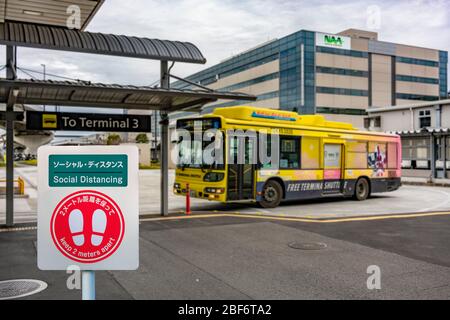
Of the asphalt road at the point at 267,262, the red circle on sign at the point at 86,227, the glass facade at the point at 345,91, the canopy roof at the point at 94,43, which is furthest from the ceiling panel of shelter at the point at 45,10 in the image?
the glass facade at the point at 345,91

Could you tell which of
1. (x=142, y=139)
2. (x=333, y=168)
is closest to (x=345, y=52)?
(x=142, y=139)

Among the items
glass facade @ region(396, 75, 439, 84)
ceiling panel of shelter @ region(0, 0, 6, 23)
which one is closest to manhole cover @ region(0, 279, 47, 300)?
ceiling panel of shelter @ region(0, 0, 6, 23)

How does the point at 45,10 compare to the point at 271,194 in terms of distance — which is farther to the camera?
the point at 271,194

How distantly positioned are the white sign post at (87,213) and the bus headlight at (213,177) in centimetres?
1210

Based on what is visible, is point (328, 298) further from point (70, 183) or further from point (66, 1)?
point (66, 1)

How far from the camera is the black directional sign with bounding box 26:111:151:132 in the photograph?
11219 millimetres

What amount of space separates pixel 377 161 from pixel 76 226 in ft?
64.2

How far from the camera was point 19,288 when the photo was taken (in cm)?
632

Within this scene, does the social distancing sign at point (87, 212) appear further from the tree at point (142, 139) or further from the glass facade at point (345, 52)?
the glass facade at point (345, 52)

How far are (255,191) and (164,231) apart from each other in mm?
5048

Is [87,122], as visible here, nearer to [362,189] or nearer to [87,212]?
[87,212]

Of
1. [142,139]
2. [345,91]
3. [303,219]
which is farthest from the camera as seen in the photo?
[345,91]

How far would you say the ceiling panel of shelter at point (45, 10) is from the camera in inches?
458
